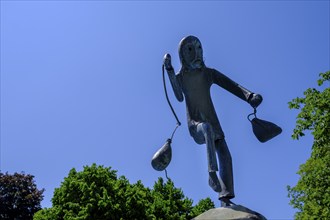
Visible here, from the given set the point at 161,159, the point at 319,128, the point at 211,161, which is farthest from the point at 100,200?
the point at 211,161

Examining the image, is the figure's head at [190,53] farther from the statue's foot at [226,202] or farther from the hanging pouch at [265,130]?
the statue's foot at [226,202]

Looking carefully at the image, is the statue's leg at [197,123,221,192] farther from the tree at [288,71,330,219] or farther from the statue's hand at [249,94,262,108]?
the tree at [288,71,330,219]

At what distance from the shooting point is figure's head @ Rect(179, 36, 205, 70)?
7.18m

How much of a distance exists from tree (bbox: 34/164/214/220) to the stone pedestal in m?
19.6

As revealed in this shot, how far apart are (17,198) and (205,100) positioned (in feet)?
109

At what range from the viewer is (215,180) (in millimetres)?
6418

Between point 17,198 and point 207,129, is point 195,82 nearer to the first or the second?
point 207,129

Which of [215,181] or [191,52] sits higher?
[191,52]

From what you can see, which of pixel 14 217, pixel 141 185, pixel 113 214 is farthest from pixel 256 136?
pixel 14 217

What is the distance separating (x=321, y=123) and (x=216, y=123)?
932 cm

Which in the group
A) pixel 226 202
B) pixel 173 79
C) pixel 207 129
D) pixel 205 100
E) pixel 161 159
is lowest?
pixel 226 202

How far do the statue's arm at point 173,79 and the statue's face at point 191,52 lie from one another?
35cm

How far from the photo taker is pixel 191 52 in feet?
23.7

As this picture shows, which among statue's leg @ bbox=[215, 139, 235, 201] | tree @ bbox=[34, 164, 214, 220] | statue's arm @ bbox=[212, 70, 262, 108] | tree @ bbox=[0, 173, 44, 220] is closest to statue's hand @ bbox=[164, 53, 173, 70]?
statue's arm @ bbox=[212, 70, 262, 108]
